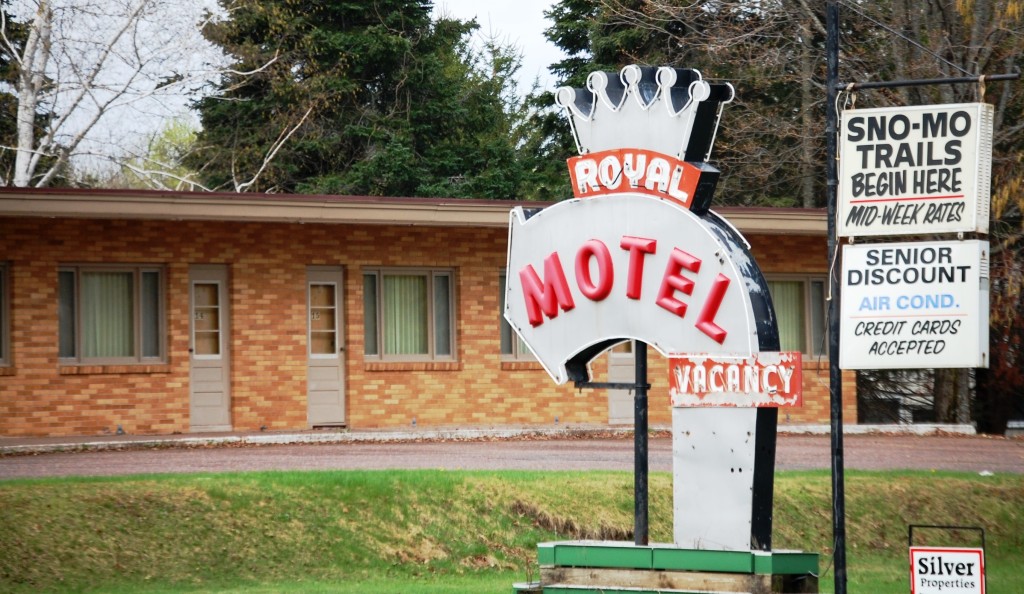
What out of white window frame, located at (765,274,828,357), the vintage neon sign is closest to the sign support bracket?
the vintage neon sign

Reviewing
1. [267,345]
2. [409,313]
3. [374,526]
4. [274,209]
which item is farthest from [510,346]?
[374,526]

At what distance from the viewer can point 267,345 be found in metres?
21.5

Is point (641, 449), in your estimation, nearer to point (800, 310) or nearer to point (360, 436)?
point (360, 436)

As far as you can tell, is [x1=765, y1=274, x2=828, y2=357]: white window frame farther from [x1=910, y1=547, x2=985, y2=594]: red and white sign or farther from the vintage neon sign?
[x1=910, y1=547, x2=985, y2=594]: red and white sign

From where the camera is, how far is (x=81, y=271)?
2077cm

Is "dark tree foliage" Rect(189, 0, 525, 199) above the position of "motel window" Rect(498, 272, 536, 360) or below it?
above

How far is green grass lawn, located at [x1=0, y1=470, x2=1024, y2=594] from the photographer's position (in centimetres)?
1277

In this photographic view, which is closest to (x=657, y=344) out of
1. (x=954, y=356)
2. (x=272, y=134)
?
(x=954, y=356)

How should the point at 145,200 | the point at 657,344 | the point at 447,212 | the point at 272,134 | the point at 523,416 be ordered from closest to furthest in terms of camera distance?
the point at 657,344 → the point at 145,200 → the point at 447,212 → the point at 523,416 → the point at 272,134

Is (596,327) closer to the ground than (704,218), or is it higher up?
closer to the ground

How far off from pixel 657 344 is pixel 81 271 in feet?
43.6

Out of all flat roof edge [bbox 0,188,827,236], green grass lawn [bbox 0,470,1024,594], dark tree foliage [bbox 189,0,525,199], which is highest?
dark tree foliage [bbox 189,0,525,199]

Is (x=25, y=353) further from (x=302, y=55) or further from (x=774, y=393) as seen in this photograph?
(x=302, y=55)

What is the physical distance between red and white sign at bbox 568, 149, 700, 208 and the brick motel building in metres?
10.6
